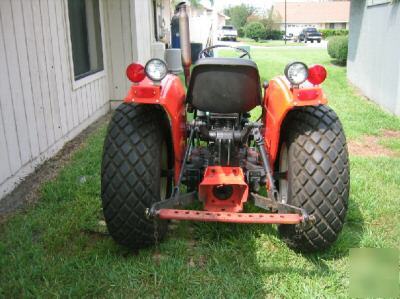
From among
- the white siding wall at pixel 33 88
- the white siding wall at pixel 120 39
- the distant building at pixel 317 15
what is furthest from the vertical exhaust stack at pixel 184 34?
the distant building at pixel 317 15

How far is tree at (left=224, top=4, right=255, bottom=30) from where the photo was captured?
80562mm

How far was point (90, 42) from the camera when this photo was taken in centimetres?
735

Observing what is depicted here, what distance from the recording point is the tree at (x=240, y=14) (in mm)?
80562

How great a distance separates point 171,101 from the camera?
2.92m

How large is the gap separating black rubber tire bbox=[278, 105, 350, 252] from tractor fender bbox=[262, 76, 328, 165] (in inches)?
6.4

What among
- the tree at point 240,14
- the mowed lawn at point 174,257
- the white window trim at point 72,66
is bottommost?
the mowed lawn at point 174,257

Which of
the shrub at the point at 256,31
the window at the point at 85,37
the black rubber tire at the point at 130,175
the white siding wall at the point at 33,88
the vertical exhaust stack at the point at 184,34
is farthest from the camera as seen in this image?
the shrub at the point at 256,31

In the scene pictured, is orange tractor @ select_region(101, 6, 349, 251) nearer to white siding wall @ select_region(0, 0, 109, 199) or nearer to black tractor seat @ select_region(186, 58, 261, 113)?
black tractor seat @ select_region(186, 58, 261, 113)

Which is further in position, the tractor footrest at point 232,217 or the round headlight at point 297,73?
the round headlight at point 297,73

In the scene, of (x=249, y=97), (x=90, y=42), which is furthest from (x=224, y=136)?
(x=90, y=42)

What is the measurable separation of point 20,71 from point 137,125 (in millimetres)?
2196

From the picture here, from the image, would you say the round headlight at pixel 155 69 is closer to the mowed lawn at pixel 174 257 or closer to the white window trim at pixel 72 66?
the mowed lawn at pixel 174 257

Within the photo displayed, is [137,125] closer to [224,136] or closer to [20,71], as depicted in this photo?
[224,136]

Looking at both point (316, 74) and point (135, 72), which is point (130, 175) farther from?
point (316, 74)
